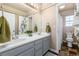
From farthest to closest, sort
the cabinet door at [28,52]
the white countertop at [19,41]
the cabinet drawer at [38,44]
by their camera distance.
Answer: the cabinet drawer at [38,44] < the cabinet door at [28,52] < the white countertop at [19,41]

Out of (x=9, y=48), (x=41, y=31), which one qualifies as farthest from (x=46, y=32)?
(x=9, y=48)

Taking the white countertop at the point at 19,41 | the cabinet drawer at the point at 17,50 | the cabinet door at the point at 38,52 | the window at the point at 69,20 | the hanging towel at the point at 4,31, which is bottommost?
the cabinet door at the point at 38,52

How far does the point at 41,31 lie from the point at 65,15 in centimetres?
47

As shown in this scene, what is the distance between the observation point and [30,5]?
1551 millimetres

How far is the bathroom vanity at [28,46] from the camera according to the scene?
1297 millimetres

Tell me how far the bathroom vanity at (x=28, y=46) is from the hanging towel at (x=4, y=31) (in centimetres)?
9

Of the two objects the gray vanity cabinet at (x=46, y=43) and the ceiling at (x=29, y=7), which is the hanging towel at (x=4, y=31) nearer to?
the ceiling at (x=29, y=7)

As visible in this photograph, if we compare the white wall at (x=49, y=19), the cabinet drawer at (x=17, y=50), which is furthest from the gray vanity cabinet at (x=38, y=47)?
the white wall at (x=49, y=19)

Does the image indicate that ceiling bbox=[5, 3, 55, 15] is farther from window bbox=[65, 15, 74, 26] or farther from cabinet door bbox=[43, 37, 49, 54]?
cabinet door bbox=[43, 37, 49, 54]

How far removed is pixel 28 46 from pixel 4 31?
1.44 ft

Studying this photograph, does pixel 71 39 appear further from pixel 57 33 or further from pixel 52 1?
pixel 52 1

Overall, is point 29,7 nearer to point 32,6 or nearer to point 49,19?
point 32,6

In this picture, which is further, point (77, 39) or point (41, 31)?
point (41, 31)

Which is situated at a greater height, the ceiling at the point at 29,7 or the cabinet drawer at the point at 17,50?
the ceiling at the point at 29,7
